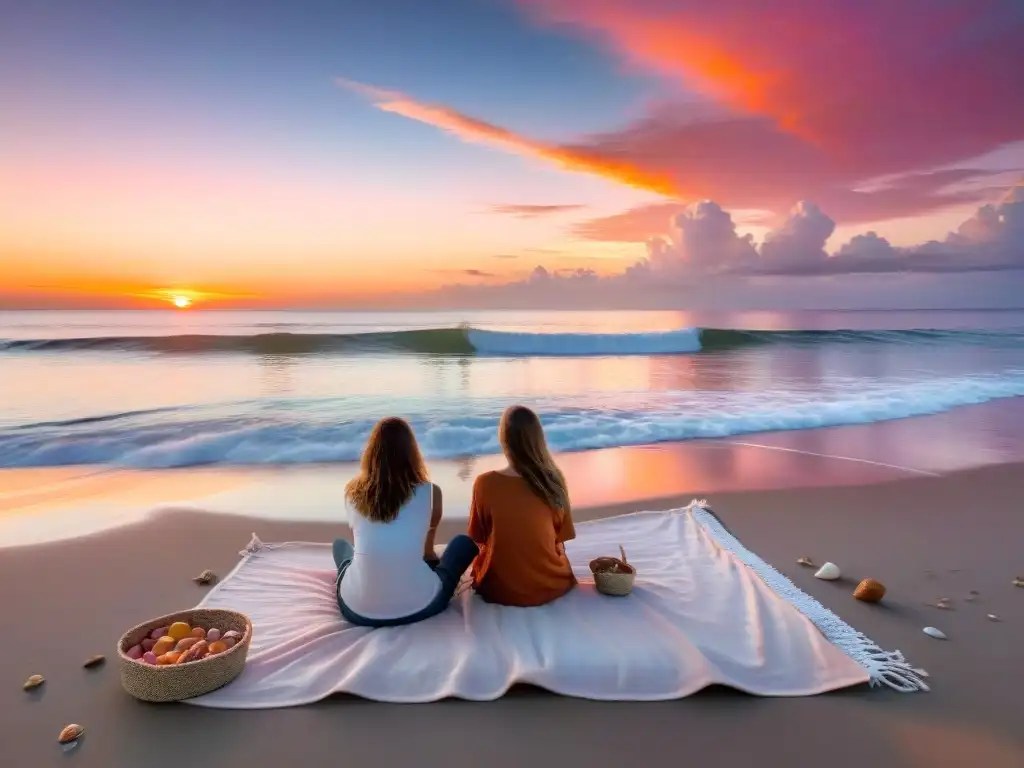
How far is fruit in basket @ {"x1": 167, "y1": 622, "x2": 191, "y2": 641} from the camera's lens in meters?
2.70

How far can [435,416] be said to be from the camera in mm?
9000

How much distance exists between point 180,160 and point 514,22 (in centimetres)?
617

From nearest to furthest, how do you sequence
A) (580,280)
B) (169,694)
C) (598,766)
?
1. (598,766)
2. (169,694)
3. (580,280)

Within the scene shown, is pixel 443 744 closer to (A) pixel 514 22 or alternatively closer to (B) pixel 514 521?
(B) pixel 514 521

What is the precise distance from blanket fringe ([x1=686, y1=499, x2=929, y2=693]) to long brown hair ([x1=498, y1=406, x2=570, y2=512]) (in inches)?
50.7

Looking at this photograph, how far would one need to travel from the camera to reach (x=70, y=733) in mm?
2254

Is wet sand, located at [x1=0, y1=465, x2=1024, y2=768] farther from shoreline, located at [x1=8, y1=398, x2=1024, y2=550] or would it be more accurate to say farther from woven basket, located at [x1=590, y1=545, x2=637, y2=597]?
shoreline, located at [x1=8, y1=398, x2=1024, y2=550]

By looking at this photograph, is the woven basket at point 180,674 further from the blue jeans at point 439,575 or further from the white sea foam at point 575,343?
the white sea foam at point 575,343

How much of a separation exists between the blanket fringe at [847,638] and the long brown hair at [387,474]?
6.61 ft

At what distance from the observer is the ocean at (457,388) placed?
7477 millimetres

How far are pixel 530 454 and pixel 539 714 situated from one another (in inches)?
48.7

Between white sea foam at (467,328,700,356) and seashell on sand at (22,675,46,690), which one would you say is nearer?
seashell on sand at (22,675,46,690)

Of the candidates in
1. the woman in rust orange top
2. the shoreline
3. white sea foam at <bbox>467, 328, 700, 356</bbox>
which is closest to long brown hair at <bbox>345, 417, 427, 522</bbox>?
the woman in rust orange top

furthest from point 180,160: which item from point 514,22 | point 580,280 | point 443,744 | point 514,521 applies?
point 580,280
